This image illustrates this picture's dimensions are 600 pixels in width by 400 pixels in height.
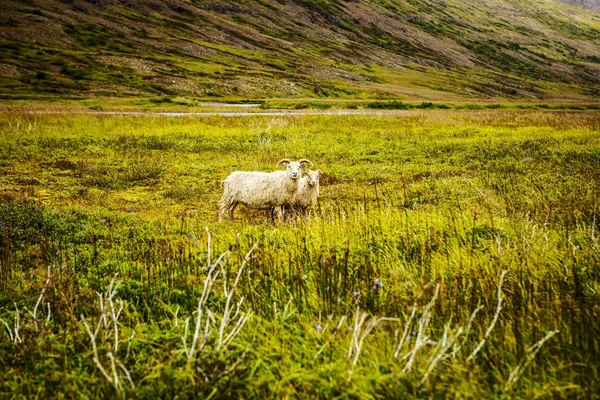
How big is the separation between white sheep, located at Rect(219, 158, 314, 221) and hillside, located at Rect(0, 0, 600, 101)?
6847 cm

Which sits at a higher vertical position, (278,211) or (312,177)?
(312,177)

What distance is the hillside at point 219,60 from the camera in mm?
86375

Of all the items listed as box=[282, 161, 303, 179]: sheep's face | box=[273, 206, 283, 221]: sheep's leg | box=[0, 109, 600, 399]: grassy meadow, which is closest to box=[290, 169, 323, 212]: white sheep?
box=[273, 206, 283, 221]: sheep's leg

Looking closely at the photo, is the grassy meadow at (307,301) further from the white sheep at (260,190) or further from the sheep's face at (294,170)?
the sheep's face at (294,170)

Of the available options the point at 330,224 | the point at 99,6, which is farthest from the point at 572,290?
the point at 99,6

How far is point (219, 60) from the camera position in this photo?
122 m

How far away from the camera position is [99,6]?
150375 mm

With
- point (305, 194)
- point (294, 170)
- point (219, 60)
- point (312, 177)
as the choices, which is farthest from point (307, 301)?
point (219, 60)

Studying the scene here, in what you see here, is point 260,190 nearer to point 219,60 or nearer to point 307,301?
point 307,301

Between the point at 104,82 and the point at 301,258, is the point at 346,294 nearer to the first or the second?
the point at 301,258

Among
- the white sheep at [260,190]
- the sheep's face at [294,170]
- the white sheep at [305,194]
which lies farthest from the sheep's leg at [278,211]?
the sheep's face at [294,170]

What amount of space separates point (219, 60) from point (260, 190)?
121 m

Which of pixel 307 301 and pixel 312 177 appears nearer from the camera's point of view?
pixel 307 301

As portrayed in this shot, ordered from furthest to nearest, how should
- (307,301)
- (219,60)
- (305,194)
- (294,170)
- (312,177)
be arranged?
(219,60)
(305,194)
(312,177)
(294,170)
(307,301)
